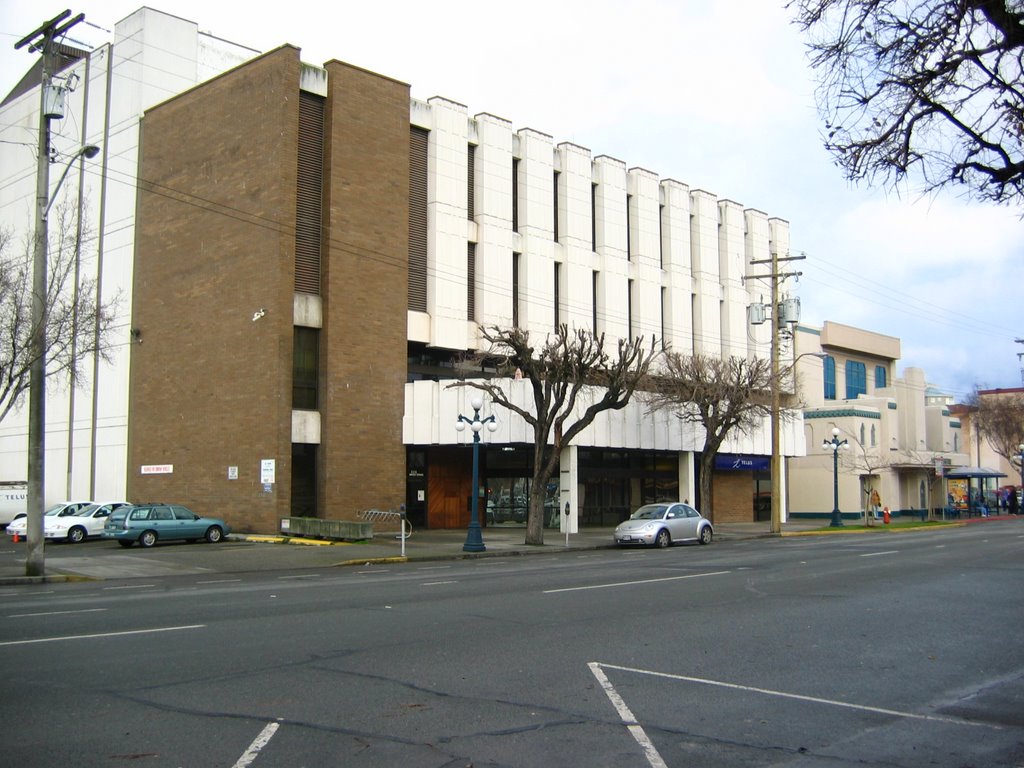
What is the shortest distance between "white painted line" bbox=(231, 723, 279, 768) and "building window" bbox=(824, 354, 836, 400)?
60463 mm

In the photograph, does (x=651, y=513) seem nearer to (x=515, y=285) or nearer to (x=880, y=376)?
(x=515, y=285)

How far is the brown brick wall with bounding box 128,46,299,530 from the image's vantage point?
114 feet

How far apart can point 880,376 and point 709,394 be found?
37.3 meters

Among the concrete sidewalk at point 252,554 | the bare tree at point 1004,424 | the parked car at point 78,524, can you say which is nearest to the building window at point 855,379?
the bare tree at point 1004,424

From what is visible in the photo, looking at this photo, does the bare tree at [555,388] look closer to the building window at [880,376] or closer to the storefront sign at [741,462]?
the storefront sign at [741,462]

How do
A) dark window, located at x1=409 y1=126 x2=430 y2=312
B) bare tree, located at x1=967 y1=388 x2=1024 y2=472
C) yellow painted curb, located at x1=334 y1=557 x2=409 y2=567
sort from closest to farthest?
yellow painted curb, located at x1=334 y1=557 x2=409 y2=567 → dark window, located at x1=409 y1=126 x2=430 y2=312 → bare tree, located at x1=967 y1=388 x2=1024 y2=472

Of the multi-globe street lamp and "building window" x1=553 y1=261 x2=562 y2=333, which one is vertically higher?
"building window" x1=553 y1=261 x2=562 y2=333

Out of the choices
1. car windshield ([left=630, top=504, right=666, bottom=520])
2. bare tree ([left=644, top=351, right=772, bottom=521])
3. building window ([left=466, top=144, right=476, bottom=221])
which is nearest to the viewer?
car windshield ([left=630, top=504, right=666, bottom=520])

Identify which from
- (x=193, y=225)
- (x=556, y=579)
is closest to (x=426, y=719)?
(x=556, y=579)

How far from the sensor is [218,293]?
121 ft

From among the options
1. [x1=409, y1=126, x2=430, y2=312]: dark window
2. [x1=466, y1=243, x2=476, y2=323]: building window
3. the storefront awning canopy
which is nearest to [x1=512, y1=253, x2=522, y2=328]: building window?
[x1=466, y1=243, x2=476, y2=323]: building window

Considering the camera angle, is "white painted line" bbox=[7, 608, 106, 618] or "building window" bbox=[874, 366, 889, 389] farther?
"building window" bbox=[874, 366, 889, 389]

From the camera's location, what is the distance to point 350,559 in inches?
993

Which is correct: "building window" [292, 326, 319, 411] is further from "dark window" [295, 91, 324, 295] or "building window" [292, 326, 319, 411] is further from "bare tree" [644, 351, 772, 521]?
"bare tree" [644, 351, 772, 521]
